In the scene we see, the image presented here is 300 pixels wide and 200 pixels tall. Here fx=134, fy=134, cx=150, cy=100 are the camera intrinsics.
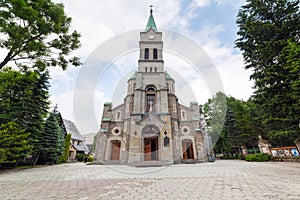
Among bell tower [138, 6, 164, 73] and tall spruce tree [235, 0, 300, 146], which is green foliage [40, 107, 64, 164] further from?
tall spruce tree [235, 0, 300, 146]

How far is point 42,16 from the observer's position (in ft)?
23.8

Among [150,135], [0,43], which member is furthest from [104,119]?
[0,43]

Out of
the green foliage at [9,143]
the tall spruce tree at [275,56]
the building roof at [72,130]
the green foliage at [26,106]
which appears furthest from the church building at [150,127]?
the building roof at [72,130]

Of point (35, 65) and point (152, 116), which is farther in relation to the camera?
point (152, 116)

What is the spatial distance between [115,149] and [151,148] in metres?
4.58

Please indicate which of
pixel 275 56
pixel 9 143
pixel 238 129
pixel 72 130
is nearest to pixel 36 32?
pixel 9 143

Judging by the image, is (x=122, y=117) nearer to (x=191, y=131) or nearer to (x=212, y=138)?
(x=191, y=131)

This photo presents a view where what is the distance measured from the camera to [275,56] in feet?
32.3

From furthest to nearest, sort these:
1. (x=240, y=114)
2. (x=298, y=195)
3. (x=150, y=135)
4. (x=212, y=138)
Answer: (x=212, y=138)
(x=240, y=114)
(x=150, y=135)
(x=298, y=195)

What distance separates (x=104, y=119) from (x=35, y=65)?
35.2 ft

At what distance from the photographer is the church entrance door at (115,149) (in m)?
16.0

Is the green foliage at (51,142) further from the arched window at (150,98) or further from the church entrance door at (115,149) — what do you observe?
the arched window at (150,98)

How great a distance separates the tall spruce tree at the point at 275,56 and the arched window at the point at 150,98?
1052 cm

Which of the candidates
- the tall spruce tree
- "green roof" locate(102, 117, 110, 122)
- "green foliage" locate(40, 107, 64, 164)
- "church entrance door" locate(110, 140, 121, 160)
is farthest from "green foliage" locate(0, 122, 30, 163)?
the tall spruce tree
